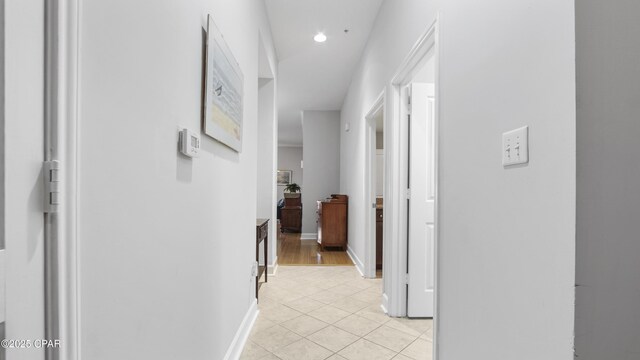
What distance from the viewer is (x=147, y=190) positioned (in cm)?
85

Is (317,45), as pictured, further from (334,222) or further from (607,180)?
(607,180)

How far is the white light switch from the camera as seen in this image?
904 mm

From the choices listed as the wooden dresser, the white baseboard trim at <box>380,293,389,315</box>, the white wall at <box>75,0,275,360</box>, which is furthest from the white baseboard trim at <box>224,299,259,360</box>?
the wooden dresser

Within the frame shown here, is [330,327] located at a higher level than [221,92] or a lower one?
lower

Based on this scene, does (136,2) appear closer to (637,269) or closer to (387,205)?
(637,269)

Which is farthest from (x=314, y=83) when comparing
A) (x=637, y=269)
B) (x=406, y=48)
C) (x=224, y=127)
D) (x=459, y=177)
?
A: (x=637, y=269)

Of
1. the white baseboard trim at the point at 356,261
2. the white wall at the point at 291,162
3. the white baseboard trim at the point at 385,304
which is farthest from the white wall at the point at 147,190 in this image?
the white wall at the point at 291,162

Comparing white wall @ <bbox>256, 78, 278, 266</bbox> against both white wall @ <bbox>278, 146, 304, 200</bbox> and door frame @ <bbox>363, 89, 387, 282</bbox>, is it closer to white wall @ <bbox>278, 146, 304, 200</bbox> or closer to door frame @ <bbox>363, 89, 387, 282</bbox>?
door frame @ <bbox>363, 89, 387, 282</bbox>

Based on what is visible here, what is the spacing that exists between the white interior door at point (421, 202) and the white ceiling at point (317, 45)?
3.69ft

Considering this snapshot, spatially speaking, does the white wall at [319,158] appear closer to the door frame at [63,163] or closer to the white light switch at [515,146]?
the white light switch at [515,146]

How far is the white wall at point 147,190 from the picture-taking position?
637mm

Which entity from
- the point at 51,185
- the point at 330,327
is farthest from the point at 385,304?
the point at 51,185

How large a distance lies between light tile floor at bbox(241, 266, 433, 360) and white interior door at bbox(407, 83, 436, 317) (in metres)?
0.20

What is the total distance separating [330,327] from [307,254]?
249 cm
